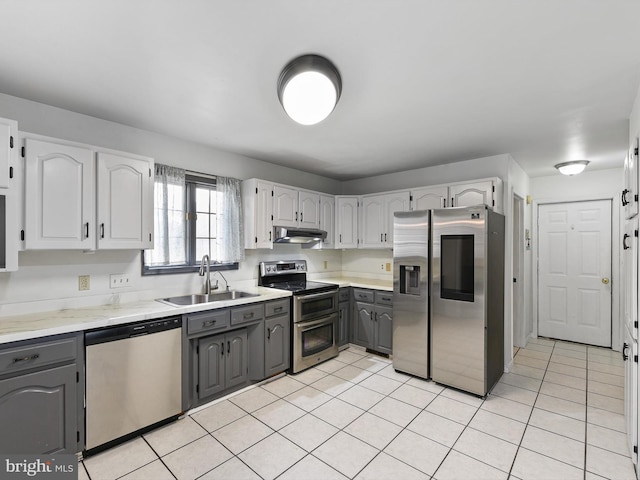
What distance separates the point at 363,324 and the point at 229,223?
2104 mm

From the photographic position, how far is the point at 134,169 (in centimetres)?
256

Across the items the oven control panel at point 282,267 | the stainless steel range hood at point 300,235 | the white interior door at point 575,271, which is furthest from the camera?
the white interior door at point 575,271

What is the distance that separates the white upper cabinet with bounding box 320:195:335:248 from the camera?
4344 mm

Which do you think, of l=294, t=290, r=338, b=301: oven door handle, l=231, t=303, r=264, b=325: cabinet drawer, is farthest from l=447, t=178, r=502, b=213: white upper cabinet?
l=231, t=303, r=264, b=325: cabinet drawer

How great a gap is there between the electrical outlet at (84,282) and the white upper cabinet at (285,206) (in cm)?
186

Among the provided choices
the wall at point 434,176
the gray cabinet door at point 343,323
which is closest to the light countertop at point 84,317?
the gray cabinet door at point 343,323

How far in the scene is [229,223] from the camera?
3465mm

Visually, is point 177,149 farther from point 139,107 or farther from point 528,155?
point 528,155

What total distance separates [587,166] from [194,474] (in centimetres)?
537

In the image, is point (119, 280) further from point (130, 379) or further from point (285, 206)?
point (285, 206)

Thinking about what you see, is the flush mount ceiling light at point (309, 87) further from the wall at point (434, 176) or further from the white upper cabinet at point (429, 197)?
the wall at point (434, 176)

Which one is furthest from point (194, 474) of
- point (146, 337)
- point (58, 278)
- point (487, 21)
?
point (487, 21)

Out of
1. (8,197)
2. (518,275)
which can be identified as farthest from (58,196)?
(518,275)

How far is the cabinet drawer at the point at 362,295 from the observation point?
4.02m
